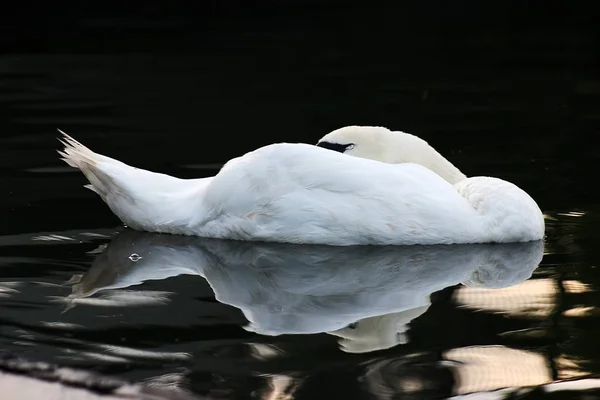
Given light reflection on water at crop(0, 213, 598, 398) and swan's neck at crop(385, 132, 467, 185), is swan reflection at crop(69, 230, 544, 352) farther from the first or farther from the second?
swan's neck at crop(385, 132, 467, 185)

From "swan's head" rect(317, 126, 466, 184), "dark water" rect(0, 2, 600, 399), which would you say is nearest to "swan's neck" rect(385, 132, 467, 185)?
"swan's head" rect(317, 126, 466, 184)

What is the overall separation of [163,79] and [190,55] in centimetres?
213

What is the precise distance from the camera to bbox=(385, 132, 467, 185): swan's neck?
26.0 ft

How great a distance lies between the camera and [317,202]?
704cm

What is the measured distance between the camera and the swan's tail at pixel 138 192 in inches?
291

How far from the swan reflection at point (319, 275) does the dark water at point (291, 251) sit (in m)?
0.02

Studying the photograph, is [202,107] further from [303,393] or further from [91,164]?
[303,393]

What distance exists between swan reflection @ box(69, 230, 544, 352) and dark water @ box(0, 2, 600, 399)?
0.06 feet

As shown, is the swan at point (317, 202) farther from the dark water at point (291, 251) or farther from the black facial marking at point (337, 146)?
the black facial marking at point (337, 146)

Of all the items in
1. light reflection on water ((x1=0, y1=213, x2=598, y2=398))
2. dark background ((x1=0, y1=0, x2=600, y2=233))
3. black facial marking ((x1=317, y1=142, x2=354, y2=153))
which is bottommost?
light reflection on water ((x1=0, y1=213, x2=598, y2=398))

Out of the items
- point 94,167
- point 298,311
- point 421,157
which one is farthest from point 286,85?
point 298,311

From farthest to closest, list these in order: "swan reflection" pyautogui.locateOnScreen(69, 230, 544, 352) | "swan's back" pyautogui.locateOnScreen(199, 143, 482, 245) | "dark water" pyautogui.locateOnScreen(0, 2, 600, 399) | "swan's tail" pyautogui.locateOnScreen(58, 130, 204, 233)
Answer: "swan's tail" pyautogui.locateOnScreen(58, 130, 204, 233)
"swan's back" pyautogui.locateOnScreen(199, 143, 482, 245)
"swan reflection" pyautogui.locateOnScreen(69, 230, 544, 352)
"dark water" pyautogui.locateOnScreen(0, 2, 600, 399)

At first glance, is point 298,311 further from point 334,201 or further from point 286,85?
point 286,85

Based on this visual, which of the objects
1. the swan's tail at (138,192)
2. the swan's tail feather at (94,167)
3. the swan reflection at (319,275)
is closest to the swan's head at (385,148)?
the swan reflection at (319,275)
